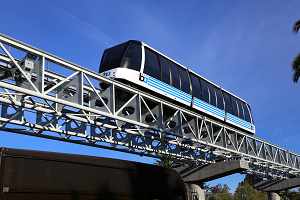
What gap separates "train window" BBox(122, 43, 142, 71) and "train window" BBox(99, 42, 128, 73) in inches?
11.2

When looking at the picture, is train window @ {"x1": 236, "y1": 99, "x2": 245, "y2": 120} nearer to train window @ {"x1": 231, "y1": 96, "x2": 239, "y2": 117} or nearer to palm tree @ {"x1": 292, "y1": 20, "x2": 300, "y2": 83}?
train window @ {"x1": 231, "y1": 96, "x2": 239, "y2": 117}

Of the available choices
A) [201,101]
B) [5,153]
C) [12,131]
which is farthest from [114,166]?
[201,101]

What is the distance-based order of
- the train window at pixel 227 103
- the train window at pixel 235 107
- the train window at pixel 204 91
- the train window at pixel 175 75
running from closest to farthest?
the train window at pixel 175 75
the train window at pixel 204 91
the train window at pixel 227 103
the train window at pixel 235 107

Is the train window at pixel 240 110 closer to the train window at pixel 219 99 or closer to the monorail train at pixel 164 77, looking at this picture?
the monorail train at pixel 164 77

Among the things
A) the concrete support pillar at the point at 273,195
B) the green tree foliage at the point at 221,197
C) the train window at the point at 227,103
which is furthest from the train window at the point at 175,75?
the green tree foliage at the point at 221,197

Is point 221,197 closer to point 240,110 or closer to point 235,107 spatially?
point 240,110

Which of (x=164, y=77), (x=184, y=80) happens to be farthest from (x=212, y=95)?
(x=164, y=77)

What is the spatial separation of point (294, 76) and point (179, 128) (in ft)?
33.9

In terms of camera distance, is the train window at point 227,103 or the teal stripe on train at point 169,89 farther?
the train window at point 227,103

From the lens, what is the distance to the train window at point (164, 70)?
16.7 meters

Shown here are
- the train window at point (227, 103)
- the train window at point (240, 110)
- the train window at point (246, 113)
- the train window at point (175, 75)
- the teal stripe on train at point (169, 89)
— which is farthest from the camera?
the train window at point (246, 113)

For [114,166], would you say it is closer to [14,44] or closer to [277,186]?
[14,44]

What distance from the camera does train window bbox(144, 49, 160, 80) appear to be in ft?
50.9

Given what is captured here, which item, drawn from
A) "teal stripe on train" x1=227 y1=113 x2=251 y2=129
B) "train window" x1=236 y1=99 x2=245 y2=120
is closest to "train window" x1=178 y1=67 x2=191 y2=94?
"teal stripe on train" x1=227 y1=113 x2=251 y2=129
